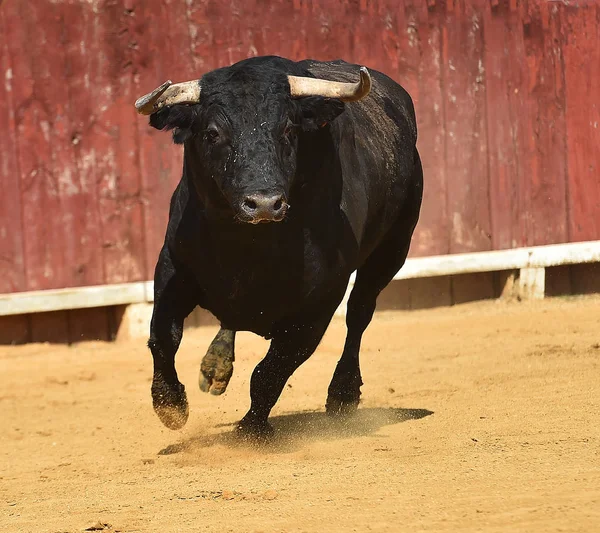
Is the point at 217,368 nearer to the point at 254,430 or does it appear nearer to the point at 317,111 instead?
the point at 254,430

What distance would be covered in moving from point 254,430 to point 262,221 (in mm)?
1013

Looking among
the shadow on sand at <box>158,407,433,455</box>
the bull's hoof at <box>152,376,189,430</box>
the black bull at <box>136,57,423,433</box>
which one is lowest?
the shadow on sand at <box>158,407,433,455</box>

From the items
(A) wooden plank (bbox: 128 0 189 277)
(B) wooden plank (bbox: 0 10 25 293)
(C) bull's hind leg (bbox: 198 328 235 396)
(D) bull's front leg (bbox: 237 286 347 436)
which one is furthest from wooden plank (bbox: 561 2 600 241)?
(D) bull's front leg (bbox: 237 286 347 436)

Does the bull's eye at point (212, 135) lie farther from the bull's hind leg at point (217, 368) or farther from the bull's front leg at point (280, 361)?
A: the bull's hind leg at point (217, 368)

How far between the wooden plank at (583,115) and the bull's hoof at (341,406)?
462 centimetres

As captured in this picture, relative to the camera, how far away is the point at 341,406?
225 inches

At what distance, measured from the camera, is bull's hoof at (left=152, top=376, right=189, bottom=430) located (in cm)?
504

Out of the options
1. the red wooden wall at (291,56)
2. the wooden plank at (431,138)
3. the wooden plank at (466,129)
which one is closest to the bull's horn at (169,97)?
the red wooden wall at (291,56)

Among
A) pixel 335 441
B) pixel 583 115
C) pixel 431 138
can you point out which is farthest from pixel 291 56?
pixel 335 441

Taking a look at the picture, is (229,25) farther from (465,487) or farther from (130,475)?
(465,487)

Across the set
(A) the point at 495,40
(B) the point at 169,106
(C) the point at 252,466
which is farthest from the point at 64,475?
(A) the point at 495,40

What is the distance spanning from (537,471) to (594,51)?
6.70 metres

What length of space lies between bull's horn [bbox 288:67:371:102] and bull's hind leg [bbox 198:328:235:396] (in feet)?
4.57

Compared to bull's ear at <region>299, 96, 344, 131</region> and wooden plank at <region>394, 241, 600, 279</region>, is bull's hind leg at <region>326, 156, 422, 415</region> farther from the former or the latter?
wooden plank at <region>394, 241, 600, 279</region>
